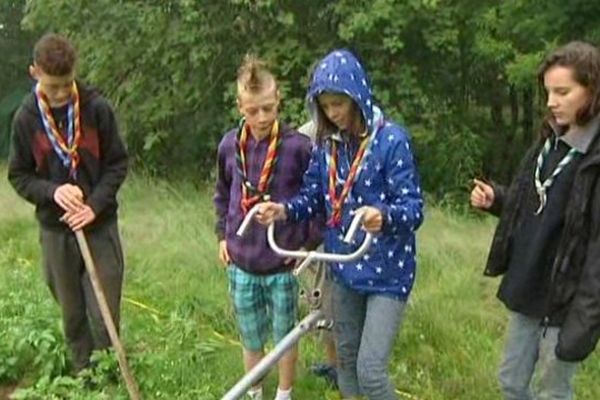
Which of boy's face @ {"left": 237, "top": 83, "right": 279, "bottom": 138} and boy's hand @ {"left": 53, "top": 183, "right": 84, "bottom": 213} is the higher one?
boy's face @ {"left": 237, "top": 83, "right": 279, "bottom": 138}

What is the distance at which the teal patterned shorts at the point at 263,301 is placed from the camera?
14.6 ft

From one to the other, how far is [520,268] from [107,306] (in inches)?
79.9

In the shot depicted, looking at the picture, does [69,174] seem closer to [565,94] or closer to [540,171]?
[540,171]

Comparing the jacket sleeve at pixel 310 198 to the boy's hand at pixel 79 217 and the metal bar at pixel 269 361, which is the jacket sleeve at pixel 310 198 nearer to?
the metal bar at pixel 269 361

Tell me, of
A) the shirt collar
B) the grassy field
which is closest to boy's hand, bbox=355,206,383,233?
the shirt collar

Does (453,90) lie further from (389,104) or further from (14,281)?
(14,281)

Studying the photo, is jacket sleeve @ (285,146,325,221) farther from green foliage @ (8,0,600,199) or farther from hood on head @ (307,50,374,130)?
green foliage @ (8,0,600,199)

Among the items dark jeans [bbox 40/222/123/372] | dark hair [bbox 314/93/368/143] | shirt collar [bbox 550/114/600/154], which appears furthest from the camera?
dark jeans [bbox 40/222/123/372]

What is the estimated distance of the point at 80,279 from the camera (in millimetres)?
4934

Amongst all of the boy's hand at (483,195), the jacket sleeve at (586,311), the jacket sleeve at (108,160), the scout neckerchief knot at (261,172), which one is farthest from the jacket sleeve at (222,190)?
the jacket sleeve at (586,311)

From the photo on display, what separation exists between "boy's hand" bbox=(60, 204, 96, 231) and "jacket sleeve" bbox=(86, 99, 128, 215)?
6 cm

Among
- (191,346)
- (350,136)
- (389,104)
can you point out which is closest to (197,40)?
(389,104)

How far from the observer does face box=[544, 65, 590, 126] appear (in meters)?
3.51

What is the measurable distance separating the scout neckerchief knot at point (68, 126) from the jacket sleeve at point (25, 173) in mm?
134
